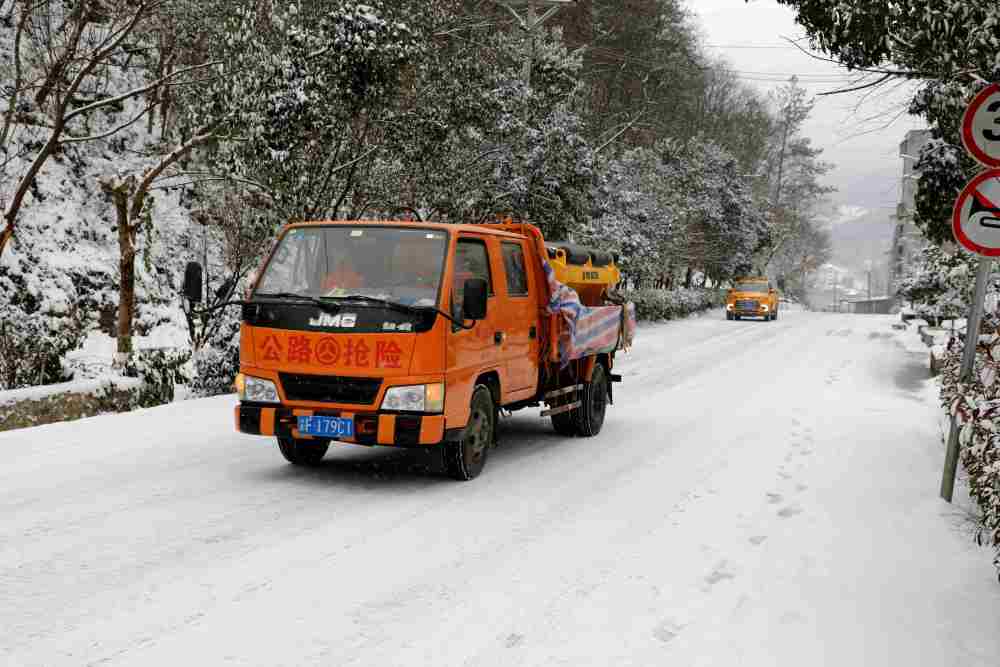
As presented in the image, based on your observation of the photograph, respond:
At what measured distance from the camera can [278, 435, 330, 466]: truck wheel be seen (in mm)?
7902

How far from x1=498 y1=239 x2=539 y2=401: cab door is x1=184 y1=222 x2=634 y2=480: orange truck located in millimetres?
24

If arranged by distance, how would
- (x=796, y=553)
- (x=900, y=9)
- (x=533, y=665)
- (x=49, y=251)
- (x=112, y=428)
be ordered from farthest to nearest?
(x=49, y=251), (x=112, y=428), (x=900, y=9), (x=796, y=553), (x=533, y=665)

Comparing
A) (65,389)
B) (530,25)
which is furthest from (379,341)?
(530,25)

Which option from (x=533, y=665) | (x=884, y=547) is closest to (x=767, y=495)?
(x=884, y=547)

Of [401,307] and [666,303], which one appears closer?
[401,307]

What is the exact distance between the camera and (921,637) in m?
4.54

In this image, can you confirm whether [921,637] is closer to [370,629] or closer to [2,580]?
[370,629]

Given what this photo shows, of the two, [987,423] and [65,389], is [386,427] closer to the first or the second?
[987,423]

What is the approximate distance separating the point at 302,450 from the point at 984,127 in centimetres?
577

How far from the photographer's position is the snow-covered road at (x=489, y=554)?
4.26m

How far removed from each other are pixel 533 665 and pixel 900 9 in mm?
6641

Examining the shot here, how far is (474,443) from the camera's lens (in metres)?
7.66

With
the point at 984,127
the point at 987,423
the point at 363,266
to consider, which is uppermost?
the point at 984,127

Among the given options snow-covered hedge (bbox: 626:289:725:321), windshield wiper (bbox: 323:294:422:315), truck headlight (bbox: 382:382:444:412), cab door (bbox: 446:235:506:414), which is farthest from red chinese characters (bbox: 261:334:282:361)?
snow-covered hedge (bbox: 626:289:725:321)
